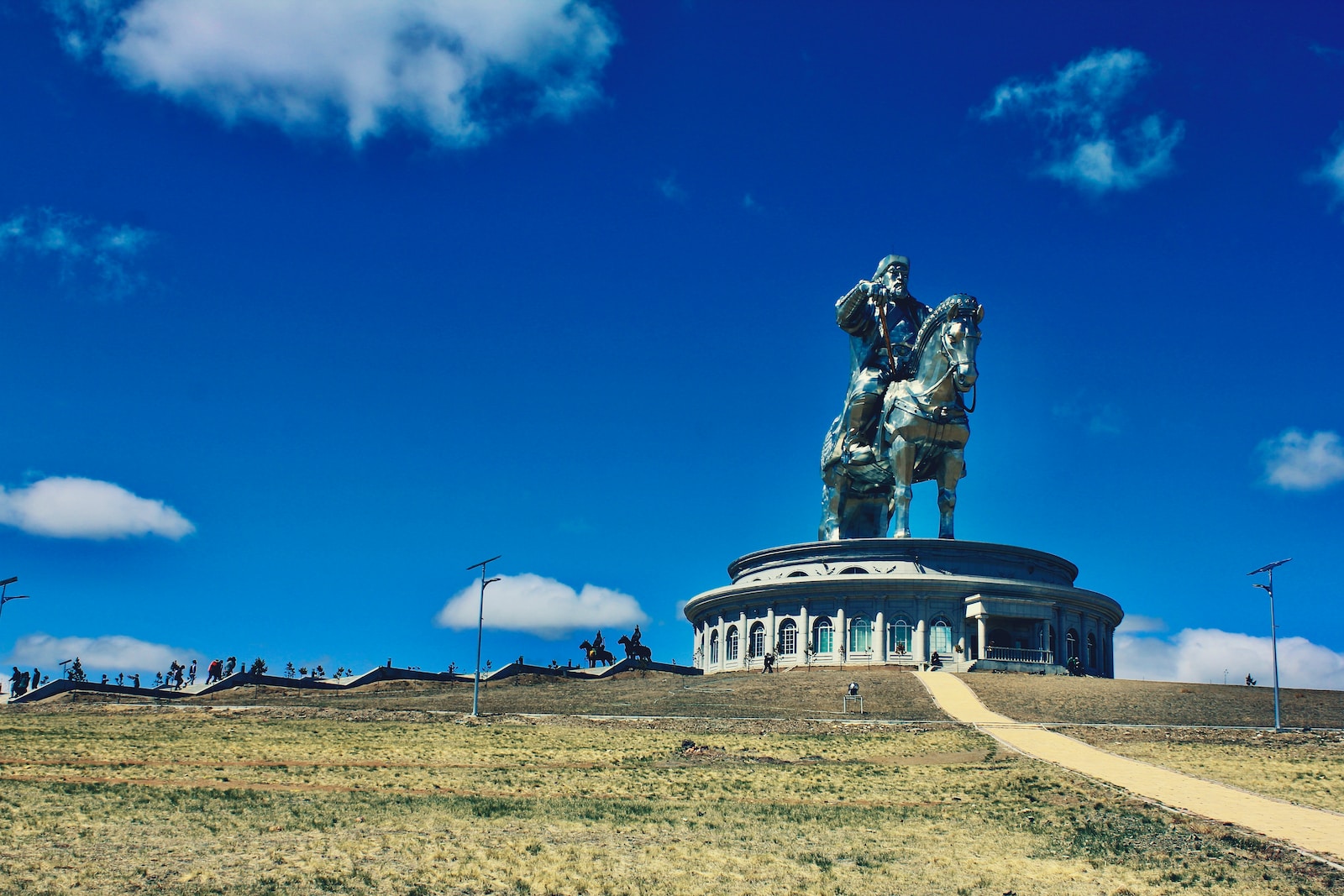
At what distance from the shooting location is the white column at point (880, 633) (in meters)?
54.8

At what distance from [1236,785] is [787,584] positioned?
1307 inches

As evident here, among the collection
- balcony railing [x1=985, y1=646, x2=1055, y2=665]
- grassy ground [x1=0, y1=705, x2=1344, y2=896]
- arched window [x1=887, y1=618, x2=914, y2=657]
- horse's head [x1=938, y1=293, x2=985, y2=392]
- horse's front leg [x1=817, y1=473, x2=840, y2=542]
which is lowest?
grassy ground [x1=0, y1=705, x2=1344, y2=896]

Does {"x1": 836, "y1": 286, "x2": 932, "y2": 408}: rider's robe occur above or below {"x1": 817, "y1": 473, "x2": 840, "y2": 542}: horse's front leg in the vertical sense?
above

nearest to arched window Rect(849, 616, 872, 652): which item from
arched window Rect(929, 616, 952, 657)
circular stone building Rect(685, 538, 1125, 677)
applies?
circular stone building Rect(685, 538, 1125, 677)

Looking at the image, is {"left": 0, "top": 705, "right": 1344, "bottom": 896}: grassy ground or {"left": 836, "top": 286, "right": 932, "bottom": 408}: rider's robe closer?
{"left": 0, "top": 705, "right": 1344, "bottom": 896}: grassy ground

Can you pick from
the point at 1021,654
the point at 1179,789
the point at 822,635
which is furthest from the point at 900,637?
the point at 1179,789

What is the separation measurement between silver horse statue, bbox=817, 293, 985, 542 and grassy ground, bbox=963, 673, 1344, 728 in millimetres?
14058

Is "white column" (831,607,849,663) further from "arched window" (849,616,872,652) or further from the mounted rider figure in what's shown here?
the mounted rider figure

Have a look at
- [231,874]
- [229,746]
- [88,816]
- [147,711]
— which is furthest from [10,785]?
[147,711]

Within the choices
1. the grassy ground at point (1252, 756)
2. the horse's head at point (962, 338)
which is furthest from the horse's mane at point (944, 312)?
the grassy ground at point (1252, 756)

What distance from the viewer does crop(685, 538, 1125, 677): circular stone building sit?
178 ft

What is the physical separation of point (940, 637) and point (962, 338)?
12981 mm

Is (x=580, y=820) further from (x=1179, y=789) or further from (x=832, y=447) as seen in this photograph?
(x=832, y=447)

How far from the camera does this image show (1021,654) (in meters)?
54.7
